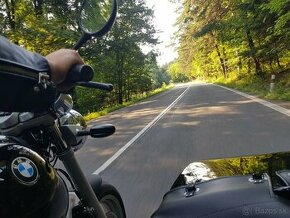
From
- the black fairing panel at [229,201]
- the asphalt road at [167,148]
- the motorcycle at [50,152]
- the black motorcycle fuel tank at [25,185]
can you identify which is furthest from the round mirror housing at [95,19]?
the asphalt road at [167,148]

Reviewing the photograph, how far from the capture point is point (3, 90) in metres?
1.02

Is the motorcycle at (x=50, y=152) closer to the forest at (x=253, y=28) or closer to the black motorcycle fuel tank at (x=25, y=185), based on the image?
the black motorcycle fuel tank at (x=25, y=185)

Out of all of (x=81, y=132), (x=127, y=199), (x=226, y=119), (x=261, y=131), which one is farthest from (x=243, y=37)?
(x=81, y=132)

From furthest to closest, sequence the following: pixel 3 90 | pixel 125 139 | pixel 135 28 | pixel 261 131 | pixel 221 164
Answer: pixel 135 28 < pixel 125 139 < pixel 261 131 < pixel 221 164 < pixel 3 90

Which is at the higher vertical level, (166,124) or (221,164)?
(221,164)

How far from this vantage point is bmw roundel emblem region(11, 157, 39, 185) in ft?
3.62

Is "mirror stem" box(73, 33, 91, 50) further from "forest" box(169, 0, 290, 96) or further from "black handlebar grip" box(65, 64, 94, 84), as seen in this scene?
"forest" box(169, 0, 290, 96)

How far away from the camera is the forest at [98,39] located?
1702 centimetres

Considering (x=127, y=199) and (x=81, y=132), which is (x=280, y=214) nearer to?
(x=81, y=132)

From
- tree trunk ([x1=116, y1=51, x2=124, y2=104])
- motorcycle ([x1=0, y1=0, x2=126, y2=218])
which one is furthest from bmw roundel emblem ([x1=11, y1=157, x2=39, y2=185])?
tree trunk ([x1=116, y1=51, x2=124, y2=104])

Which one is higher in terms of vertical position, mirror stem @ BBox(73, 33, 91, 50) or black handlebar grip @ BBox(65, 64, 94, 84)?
mirror stem @ BBox(73, 33, 91, 50)

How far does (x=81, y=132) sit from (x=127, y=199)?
3088 mm

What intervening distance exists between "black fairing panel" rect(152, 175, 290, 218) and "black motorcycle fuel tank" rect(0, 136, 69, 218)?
529mm

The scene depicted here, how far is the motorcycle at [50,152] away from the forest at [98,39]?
2916 millimetres
